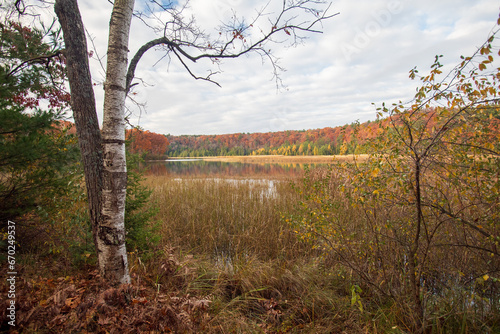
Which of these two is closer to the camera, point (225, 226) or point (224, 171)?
point (225, 226)

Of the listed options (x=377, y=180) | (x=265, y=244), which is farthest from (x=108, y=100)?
(x=265, y=244)

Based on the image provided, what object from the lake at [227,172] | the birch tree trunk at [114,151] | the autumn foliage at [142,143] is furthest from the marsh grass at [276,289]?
the lake at [227,172]

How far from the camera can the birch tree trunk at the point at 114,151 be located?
7.13ft

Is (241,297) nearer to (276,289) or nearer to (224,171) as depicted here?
(276,289)

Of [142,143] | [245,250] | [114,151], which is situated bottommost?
[245,250]

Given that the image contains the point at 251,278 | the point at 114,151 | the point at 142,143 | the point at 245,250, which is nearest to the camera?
the point at 114,151

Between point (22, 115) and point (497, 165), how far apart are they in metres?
5.77

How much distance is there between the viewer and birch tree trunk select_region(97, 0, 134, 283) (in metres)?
2.17

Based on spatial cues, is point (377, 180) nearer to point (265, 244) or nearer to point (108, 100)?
point (108, 100)

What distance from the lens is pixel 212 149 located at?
8950 cm

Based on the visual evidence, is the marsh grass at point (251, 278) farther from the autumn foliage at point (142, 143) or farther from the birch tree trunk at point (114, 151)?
the autumn foliage at point (142, 143)

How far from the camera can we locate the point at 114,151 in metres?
2.17

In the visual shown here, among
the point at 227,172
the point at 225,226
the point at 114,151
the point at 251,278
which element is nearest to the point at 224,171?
the point at 227,172

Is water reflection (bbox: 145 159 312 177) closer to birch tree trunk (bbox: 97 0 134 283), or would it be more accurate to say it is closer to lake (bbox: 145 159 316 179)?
lake (bbox: 145 159 316 179)
